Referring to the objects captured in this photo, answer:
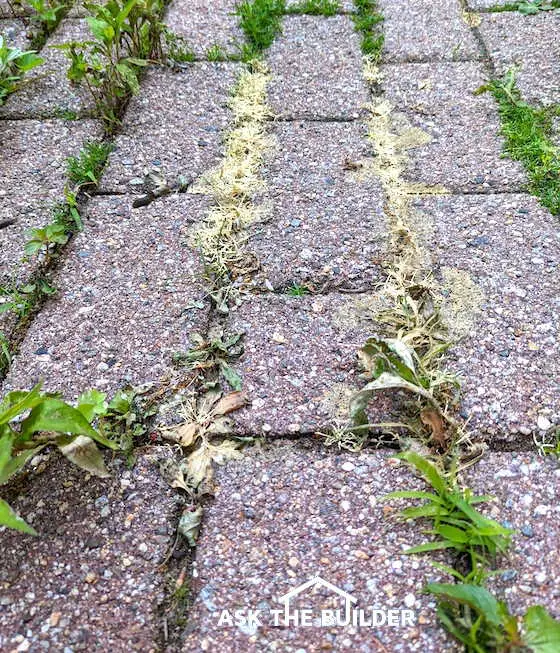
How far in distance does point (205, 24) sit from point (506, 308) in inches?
86.3

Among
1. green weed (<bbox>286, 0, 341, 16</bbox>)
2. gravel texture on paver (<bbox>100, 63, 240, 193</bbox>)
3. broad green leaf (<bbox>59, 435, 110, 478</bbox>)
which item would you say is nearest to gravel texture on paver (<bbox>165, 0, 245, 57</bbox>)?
gravel texture on paver (<bbox>100, 63, 240, 193</bbox>)

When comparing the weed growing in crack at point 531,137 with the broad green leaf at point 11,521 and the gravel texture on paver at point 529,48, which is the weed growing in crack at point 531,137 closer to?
the gravel texture on paver at point 529,48

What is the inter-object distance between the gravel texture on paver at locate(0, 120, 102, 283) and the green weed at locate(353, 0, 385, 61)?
126 cm

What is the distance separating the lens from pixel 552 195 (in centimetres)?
223

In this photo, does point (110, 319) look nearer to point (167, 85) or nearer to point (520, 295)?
point (520, 295)

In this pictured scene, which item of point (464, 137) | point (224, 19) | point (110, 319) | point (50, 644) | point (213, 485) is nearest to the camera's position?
point (50, 644)

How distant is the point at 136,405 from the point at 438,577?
81 centimetres

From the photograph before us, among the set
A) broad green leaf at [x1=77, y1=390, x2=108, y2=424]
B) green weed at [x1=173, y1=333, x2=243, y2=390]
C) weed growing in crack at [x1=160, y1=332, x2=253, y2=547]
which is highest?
broad green leaf at [x1=77, y1=390, x2=108, y2=424]

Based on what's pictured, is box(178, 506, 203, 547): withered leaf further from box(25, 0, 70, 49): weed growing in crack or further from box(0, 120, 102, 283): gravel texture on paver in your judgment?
box(25, 0, 70, 49): weed growing in crack

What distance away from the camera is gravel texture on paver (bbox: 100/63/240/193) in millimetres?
2439

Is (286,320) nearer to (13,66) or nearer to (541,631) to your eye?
(541,631)

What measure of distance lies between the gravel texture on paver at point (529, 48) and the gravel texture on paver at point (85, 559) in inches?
84.9

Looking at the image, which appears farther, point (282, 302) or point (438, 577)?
point (282, 302)

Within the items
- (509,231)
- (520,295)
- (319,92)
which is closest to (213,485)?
(520,295)
